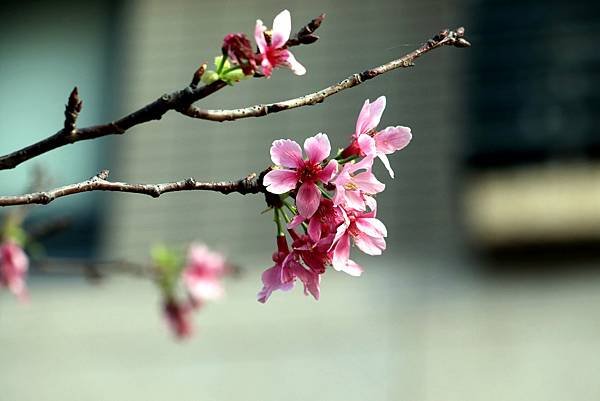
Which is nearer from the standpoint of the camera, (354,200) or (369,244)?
(354,200)

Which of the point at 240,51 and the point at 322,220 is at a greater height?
the point at 240,51

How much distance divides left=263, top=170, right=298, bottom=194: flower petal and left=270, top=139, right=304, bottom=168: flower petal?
21 mm

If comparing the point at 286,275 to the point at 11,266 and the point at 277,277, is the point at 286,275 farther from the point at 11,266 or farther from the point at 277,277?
the point at 11,266

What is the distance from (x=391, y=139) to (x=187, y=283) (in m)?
1.99

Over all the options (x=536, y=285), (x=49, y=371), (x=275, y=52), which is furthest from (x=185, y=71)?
(x=275, y=52)

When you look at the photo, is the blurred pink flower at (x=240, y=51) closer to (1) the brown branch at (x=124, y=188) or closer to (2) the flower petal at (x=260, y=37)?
(2) the flower petal at (x=260, y=37)

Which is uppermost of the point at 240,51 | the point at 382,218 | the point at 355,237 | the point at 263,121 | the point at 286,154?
the point at 263,121

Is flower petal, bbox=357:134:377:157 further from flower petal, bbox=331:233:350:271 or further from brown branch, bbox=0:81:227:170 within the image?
brown branch, bbox=0:81:227:170

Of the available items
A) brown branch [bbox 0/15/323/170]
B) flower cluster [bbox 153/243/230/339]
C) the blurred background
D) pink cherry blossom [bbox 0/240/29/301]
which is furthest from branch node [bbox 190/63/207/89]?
the blurred background

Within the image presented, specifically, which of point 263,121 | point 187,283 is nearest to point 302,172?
point 187,283

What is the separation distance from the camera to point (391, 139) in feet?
5.17

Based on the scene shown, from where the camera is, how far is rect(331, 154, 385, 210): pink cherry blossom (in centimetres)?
148

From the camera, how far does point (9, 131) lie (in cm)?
691

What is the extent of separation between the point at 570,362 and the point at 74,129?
4019 millimetres
